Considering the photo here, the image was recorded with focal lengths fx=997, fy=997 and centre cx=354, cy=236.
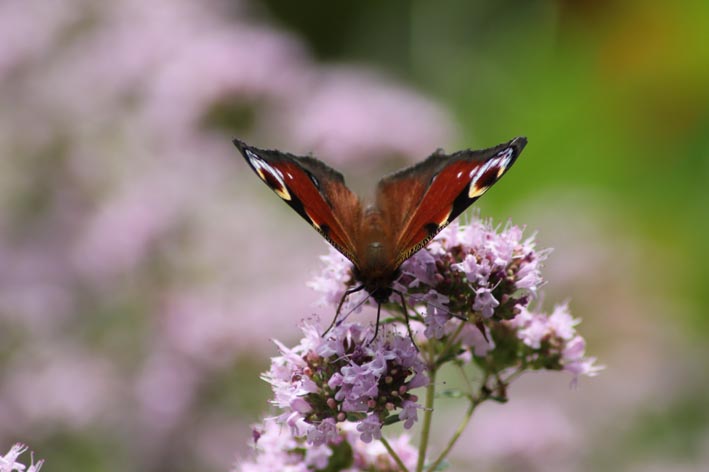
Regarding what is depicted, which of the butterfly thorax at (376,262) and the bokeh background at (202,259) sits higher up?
the bokeh background at (202,259)

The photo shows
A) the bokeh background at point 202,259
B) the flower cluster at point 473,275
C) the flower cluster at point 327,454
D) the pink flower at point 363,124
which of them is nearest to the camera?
the flower cluster at point 473,275

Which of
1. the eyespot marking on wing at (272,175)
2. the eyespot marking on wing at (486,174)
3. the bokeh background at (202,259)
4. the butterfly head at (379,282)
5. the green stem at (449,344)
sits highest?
the bokeh background at (202,259)

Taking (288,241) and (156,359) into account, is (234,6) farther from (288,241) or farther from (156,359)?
(156,359)

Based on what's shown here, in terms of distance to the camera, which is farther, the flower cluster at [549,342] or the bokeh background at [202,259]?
the bokeh background at [202,259]

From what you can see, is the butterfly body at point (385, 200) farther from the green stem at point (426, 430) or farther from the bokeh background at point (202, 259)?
the bokeh background at point (202, 259)

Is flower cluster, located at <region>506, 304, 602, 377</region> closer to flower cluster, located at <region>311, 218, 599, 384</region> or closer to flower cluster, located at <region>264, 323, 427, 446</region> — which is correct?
flower cluster, located at <region>311, 218, 599, 384</region>

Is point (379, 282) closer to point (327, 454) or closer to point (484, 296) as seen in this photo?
point (484, 296)

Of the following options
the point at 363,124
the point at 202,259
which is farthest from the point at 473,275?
the point at 202,259

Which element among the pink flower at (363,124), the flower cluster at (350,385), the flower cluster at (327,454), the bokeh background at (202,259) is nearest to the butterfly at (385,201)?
the flower cluster at (350,385)
